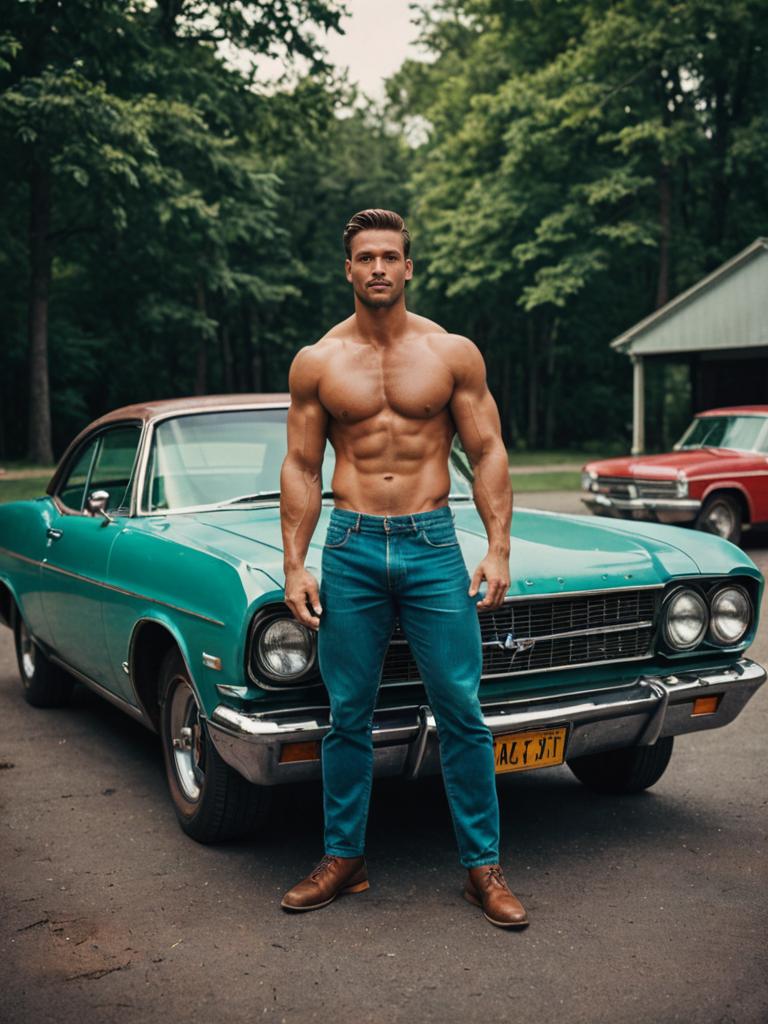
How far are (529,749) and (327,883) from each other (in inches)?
30.9

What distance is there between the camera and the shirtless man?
3.40 m

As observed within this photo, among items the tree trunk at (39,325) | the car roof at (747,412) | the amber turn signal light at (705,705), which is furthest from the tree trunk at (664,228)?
the amber turn signal light at (705,705)

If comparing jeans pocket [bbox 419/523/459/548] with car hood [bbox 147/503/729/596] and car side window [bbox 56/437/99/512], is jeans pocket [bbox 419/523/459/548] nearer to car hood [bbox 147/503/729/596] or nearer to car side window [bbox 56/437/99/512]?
car hood [bbox 147/503/729/596]

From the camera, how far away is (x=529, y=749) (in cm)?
376

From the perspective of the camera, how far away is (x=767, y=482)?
13.3 metres

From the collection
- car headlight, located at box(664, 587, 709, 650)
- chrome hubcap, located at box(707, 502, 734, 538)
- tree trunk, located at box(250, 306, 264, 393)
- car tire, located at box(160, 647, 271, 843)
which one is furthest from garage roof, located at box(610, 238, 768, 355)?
tree trunk, located at box(250, 306, 264, 393)

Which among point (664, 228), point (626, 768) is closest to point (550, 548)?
point (626, 768)

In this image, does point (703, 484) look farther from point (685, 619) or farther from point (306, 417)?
point (306, 417)

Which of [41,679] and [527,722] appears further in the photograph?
[41,679]

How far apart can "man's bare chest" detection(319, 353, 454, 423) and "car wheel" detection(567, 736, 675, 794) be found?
183 centimetres

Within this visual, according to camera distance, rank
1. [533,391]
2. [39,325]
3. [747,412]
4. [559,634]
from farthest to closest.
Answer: [533,391] < [39,325] < [747,412] < [559,634]

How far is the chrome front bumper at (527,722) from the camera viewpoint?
350 cm

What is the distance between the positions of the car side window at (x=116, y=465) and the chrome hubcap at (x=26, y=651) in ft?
3.65

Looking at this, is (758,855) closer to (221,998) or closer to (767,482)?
(221,998)
